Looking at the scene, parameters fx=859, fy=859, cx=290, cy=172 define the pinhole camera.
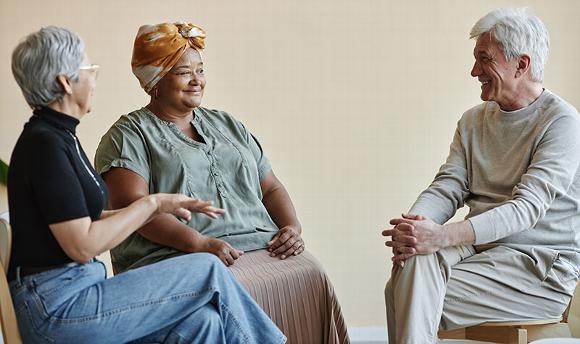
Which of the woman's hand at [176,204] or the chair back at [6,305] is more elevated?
the woman's hand at [176,204]

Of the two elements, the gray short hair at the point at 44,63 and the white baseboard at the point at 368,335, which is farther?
the white baseboard at the point at 368,335

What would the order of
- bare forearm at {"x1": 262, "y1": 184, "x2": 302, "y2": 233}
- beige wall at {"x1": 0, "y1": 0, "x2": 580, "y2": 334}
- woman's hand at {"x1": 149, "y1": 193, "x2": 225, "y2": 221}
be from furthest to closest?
1. beige wall at {"x1": 0, "y1": 0, "x2": 580, "y2": 334}
2. bare forearm at {"x1": 262, "y1": 184, "x2": 302, "y2": 233}
3. woman's hand at {"x1": 149, "y1": 193, "x2": 225, "y2": 221}

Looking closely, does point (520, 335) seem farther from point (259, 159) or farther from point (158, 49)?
point (158, 49)

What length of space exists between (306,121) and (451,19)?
2.78ft

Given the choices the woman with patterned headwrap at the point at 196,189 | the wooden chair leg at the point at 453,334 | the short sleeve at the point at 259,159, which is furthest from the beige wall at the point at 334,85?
the wooden chair leg at the point at 453,334

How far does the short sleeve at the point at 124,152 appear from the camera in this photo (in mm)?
2814

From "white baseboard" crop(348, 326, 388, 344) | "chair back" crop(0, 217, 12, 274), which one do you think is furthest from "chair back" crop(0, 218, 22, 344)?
"white baseboard" crop(348, 326, 388, 344)

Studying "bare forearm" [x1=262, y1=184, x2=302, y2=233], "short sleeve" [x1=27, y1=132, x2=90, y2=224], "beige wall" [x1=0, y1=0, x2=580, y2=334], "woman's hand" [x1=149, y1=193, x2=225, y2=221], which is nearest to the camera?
"short sleeve" [x1=27, y1=132, x2=90, y2=224]

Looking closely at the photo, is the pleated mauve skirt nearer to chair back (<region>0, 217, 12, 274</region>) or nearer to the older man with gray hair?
the older man with gray hair

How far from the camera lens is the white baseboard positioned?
4227 mm

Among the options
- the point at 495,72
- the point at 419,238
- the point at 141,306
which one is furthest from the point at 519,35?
the point at 141,306

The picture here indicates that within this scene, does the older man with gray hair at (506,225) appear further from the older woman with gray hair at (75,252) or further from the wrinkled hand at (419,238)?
the older woman with gray hair at (75,252)

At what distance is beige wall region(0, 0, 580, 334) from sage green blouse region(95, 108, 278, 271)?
1090 millimetres

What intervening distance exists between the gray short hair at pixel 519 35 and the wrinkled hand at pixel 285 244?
0.94 m
